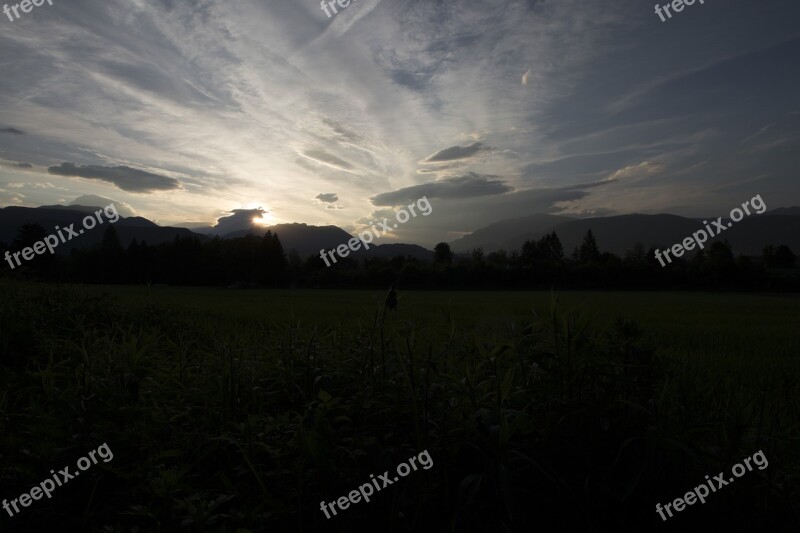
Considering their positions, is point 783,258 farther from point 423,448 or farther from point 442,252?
point 423,448

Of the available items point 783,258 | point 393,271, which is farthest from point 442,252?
point 783,258

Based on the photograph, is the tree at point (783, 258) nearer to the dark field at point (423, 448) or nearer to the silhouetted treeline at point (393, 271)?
the silhouetted treeline at point (393, 271)

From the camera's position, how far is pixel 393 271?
72.7m

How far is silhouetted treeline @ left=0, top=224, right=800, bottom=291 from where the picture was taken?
66250 millimetres

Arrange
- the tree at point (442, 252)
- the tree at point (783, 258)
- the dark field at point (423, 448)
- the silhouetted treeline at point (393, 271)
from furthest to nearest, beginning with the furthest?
the tree at point (442, 252) < the tree at point (783, 258) < the silhouetted treeline at point (393, 271) < the dark field at point (423, 448)

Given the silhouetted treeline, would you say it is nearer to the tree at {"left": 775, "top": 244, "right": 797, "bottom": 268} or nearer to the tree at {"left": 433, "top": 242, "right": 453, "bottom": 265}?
the tree at {"left": 433, "top": 242, "right": 453, "bottom": 265}

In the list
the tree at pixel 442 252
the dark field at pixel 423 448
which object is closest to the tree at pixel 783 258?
the tree at pixel 442 252

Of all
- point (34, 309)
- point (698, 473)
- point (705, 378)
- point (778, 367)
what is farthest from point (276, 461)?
point (778, 367)

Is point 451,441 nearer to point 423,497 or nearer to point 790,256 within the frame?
point 423,497

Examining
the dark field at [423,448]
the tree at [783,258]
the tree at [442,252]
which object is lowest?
the tree at [783,258]

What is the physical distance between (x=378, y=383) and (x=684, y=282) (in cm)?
7671

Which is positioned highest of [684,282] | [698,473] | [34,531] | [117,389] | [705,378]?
[117,389]

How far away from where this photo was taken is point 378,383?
332 cm

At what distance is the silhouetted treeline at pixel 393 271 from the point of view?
217ft
